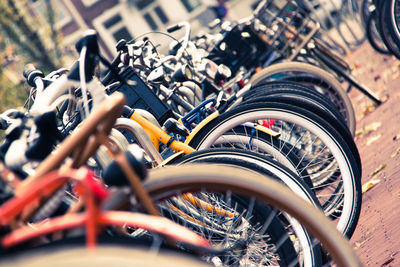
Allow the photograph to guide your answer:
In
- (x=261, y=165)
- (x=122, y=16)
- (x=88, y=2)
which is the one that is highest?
(x=88, y=2)

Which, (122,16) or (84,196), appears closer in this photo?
(84,196)

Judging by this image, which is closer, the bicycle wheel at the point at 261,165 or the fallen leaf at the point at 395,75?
the bicycle wheel at the point at 261,165

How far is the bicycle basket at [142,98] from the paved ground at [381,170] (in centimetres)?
169

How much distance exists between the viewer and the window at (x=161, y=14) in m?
28.1

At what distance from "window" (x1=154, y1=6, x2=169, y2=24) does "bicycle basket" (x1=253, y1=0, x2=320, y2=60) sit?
22.3 m

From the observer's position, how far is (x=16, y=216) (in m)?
1.44

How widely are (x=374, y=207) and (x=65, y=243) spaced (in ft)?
8.61

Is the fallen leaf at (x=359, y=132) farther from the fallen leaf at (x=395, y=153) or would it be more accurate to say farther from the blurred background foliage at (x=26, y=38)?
the blurred background foliage at (x=26, y=38)

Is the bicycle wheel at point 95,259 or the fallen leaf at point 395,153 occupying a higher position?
the bicycle wheel at point 95,259

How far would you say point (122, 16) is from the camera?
91.9 ft

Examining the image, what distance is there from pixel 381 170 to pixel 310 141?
1129 millimetres

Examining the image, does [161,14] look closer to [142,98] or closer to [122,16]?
[122,16]

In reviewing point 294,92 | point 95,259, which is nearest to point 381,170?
point 294,92

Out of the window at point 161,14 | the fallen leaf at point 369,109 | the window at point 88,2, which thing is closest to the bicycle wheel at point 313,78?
the fallen leaf at point 369,109
